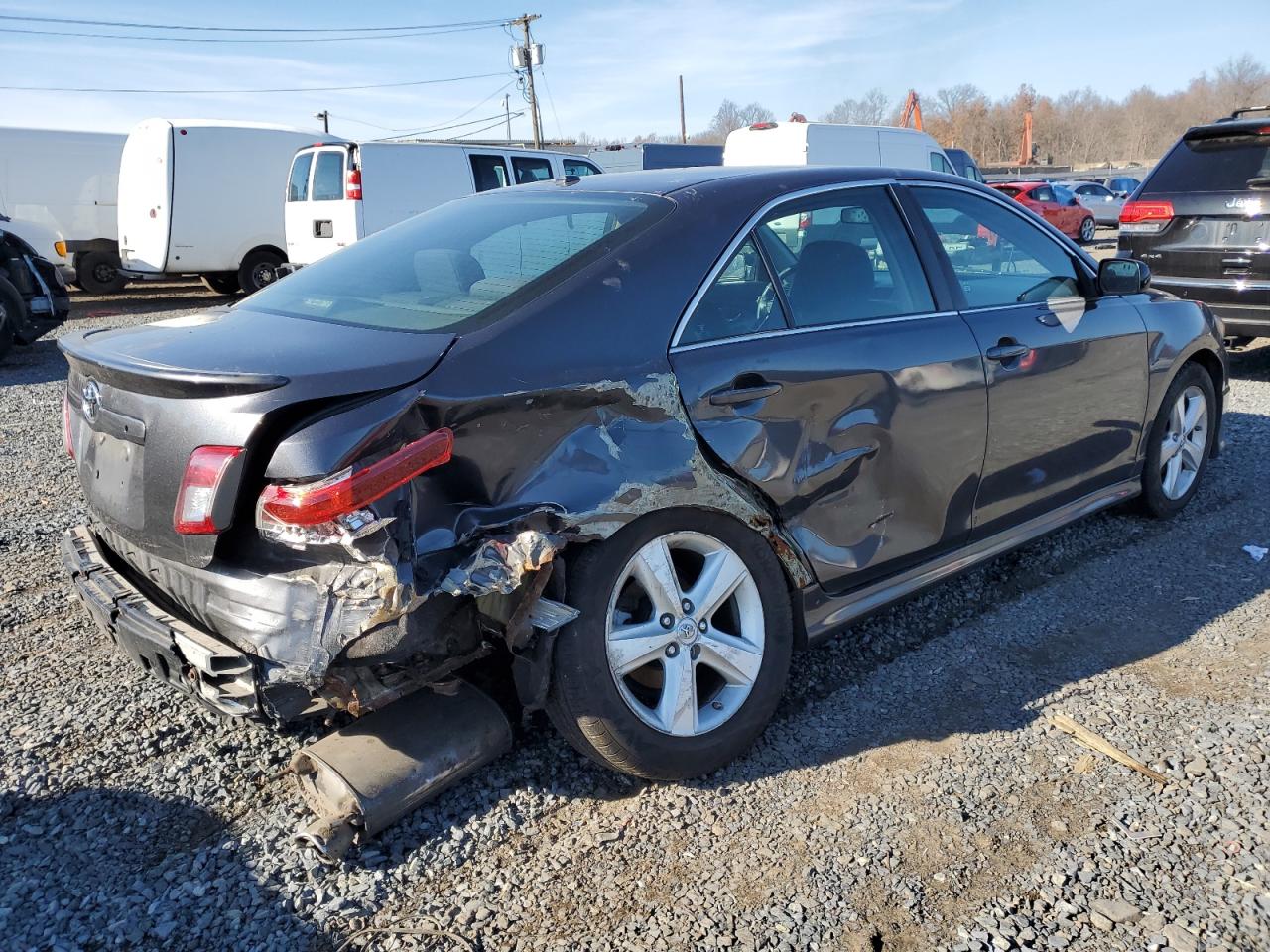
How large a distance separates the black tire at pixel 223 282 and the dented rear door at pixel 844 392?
15042 mm

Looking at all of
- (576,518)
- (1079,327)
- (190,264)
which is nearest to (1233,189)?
(1079,327)

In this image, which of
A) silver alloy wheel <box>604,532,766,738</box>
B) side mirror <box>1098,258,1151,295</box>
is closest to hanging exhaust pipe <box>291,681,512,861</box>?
silver alloy wheel <box>604,532,766,738</box>

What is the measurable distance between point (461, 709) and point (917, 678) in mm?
1591

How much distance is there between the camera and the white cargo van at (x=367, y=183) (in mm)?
12570

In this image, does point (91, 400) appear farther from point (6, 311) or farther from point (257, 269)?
point (257, 269)

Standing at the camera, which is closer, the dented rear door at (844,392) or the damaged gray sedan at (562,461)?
the damaged gray sedan at (562,461)

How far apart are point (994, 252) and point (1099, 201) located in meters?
27.6

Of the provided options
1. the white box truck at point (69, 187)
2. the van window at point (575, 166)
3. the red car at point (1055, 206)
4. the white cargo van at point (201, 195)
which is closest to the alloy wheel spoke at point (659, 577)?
the van window at point (575, 166)

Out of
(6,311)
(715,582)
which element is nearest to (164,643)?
(715,582)

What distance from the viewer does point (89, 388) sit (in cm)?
272

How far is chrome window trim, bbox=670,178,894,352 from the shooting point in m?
2.75

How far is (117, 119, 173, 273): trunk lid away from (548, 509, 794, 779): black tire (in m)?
14.2

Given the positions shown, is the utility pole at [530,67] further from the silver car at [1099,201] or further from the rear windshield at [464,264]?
the rear windshield at [464,264]

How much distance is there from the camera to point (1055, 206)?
2297cm
